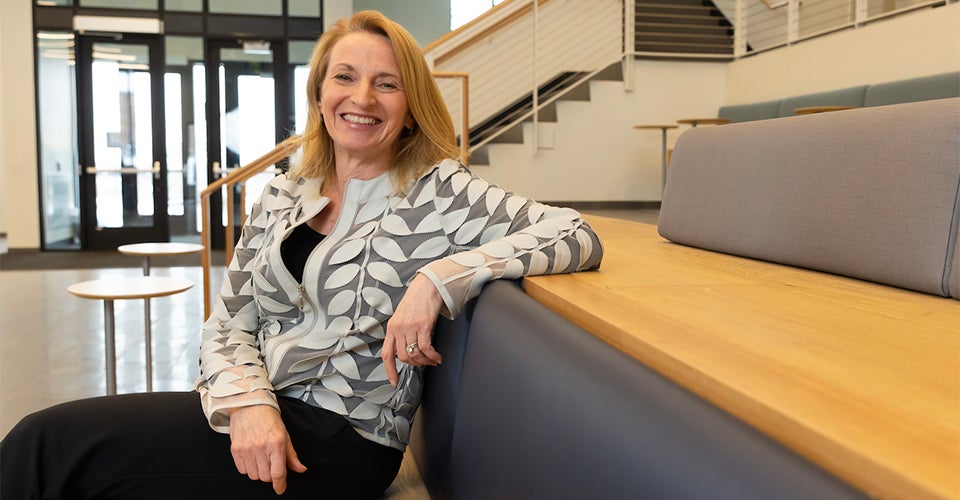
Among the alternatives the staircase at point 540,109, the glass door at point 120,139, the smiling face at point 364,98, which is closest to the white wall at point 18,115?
the glass door at point 120,139

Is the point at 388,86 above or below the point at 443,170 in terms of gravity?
above

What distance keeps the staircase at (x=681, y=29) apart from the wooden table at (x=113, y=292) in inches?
240

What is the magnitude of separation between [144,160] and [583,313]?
9369mm

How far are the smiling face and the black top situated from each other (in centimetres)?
18

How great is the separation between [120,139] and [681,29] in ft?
21.9

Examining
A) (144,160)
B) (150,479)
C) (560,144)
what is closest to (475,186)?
(150,479)

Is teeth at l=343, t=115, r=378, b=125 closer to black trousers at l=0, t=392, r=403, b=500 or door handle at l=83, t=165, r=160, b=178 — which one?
black trousers at l=0, t=392, r=403, b=500

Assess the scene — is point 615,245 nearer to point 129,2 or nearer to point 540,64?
point 540,64

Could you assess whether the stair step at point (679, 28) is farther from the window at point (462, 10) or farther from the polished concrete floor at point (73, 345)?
the window at point (462, 10)

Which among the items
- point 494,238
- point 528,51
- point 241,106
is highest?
point 528,51

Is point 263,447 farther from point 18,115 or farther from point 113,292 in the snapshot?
point 18,115

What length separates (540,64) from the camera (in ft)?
26.6

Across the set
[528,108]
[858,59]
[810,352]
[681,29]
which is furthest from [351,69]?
[681,29]

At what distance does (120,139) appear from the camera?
364 inches
